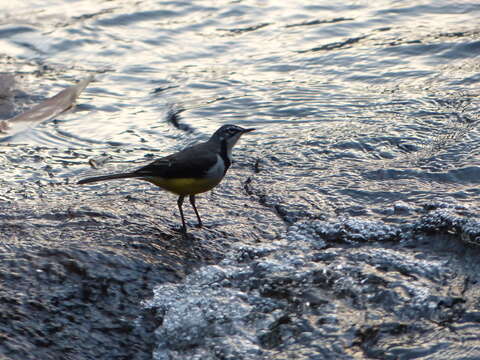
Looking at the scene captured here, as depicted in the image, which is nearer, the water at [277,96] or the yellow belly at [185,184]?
the yellow belly at [185,184]

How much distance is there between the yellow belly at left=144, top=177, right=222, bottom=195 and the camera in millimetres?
6066

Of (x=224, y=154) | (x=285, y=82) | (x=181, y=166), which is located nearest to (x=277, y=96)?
(x=285, y=82)

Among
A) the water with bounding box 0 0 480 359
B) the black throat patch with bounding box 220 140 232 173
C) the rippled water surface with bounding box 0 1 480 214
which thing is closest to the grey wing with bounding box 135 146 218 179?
the black throat patch with bounding box 220 140 232 173

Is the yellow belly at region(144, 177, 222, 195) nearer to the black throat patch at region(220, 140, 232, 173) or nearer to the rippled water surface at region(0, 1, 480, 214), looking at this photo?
the black throat patch at region(220, 140, 232, 173)

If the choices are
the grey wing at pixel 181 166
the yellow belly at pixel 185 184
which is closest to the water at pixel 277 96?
the yellow belly at pixel 185 184

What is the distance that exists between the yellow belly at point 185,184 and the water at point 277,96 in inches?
12.0

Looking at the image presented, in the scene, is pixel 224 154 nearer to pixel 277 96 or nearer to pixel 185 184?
pixel 185 184

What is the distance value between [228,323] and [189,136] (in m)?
4.20

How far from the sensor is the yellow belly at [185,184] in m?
6.07

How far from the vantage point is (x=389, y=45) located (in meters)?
11.2

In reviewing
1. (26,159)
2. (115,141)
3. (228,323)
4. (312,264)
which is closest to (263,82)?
(115,141)

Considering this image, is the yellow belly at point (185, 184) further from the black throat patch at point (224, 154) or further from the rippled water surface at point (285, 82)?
the rippled water surface at point (285, 82)

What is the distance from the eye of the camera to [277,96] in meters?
9.71

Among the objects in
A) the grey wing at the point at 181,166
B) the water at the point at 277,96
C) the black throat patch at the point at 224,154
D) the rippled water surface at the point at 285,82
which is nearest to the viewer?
the grey wing at the point at 181,166
